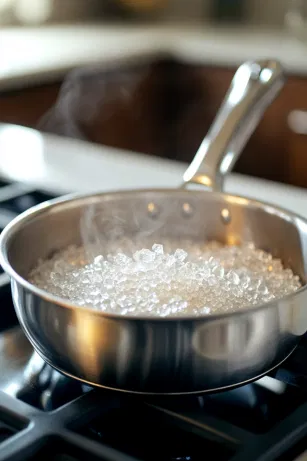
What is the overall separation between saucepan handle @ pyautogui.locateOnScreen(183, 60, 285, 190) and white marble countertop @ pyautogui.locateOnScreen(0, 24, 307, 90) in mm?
798

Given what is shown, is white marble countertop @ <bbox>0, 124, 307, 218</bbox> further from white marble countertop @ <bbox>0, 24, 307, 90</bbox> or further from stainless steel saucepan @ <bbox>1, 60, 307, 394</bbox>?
white marble countertop @ <bbox>0, 24, 307, 90</bbox>

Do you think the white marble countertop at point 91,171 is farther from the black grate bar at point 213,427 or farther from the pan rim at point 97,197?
the black grate bar at point 213,427

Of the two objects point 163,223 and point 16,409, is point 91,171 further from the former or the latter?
point 16,409

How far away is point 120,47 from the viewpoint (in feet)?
5.43

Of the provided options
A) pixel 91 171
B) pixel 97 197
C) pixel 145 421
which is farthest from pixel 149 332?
pixel 91 171

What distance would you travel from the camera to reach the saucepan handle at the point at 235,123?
581 millimetres

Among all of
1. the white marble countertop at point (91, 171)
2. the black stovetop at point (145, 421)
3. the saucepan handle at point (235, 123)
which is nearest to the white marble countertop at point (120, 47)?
the white marble countertop at point (91, 171)

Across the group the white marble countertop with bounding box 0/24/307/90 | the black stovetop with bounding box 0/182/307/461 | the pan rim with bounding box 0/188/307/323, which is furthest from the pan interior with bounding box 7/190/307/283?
the white marble countertop with bounding box 0/24/307/90

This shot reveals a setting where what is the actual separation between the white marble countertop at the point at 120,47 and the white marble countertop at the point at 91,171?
0.51 meters

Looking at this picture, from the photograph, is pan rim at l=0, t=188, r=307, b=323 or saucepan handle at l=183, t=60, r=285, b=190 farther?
saucepan handle at l=183, t=60, r=285, b=190

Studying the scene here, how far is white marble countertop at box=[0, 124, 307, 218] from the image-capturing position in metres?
0.73

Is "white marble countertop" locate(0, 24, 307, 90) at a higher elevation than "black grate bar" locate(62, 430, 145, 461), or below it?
below

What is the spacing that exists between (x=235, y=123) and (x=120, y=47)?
3.66ft

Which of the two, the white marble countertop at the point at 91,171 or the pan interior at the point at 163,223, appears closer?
the pan interior at the point at 163,223
